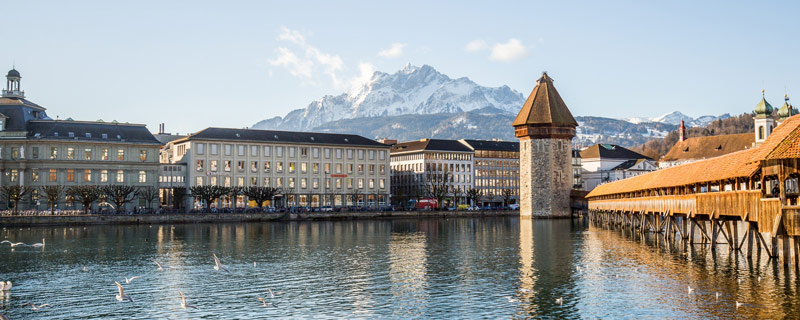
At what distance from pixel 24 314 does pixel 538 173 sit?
96.4m

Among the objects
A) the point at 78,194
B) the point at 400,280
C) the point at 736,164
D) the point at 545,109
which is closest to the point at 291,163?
the point at 78,194

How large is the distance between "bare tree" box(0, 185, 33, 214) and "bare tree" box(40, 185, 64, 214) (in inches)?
83.3

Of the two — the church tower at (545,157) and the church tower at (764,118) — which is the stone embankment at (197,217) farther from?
the church tower at (764,118)

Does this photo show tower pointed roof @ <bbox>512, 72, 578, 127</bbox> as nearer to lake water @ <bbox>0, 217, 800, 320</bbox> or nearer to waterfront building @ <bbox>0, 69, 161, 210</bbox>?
waterfront building @ <bbox>0, 69, 161, 210</bbox>

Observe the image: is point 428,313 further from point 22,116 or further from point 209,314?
point 22,116

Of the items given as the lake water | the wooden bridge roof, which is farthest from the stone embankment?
the wooden bridge roof

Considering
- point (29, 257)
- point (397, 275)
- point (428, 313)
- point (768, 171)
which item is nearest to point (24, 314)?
point (428, 313)

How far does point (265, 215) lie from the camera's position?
104 m

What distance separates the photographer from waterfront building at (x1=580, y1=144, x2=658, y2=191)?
167550 millimetres

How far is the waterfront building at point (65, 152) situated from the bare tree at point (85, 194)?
1985 millimetres

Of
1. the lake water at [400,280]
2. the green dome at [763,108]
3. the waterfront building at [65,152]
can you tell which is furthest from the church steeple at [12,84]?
the green dome at [763,108]

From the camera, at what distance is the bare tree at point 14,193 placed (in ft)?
311

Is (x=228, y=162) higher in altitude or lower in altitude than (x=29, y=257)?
higher

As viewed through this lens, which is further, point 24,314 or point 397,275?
point 397,275
